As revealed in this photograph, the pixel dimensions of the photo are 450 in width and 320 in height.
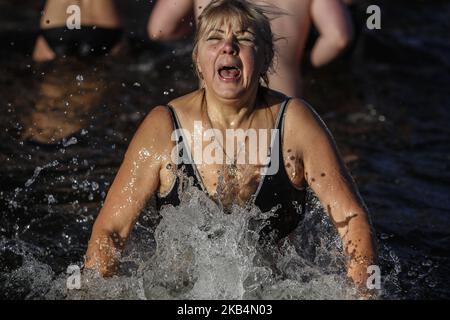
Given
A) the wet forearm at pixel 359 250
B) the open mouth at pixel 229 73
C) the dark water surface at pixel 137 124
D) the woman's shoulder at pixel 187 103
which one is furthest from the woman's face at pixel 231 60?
the dark water surface at pixel 137 124

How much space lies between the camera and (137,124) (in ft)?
21.8

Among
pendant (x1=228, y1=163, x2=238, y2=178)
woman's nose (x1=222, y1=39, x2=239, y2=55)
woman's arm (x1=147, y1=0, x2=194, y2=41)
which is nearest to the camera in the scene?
woman's nose (x1=222, y1=39, x2=239, y2=55)

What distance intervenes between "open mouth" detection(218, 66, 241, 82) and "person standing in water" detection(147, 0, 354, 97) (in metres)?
1.38

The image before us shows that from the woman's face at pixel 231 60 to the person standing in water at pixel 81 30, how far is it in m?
3.62

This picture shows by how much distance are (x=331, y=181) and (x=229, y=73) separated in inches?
24.1

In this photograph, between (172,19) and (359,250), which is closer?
(359,250)

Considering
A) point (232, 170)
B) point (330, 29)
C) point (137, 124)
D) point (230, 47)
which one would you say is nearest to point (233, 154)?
point (232, 170)

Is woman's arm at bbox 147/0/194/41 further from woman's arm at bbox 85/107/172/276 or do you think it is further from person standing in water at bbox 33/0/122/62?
woman's arm at bbox 85/107/172/276

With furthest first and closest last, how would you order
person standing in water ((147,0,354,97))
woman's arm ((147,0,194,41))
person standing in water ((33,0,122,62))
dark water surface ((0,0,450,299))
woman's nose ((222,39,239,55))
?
person standing in water ((33,0,122,62)) < woman's arm ((147,0,194,41)) < person standing in water ((147,0,354,97)) < dark water surface ((0,0,450,299)) < woman's nose ((222,39,239,55))

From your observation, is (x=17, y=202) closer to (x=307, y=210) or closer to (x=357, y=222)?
(x=307, y=210)

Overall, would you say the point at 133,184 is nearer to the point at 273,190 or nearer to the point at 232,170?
the point at 232,170

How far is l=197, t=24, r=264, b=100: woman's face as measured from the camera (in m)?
3.88

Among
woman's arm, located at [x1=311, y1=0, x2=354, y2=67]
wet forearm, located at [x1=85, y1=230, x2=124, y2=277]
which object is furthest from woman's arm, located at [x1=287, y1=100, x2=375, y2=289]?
woman's arm, located at [x1=311, y1=0, x2=354, y2=67]

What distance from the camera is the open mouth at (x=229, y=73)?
3.90m
